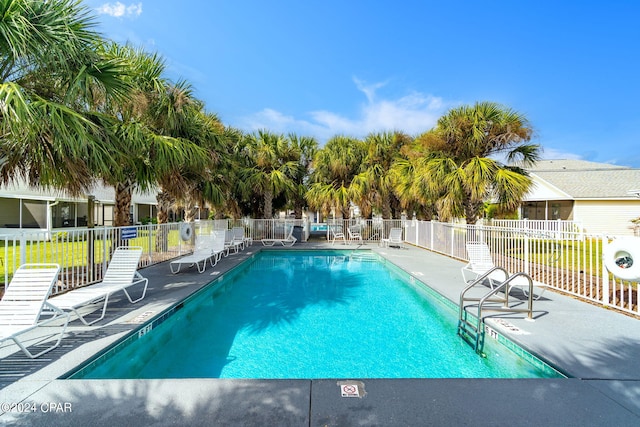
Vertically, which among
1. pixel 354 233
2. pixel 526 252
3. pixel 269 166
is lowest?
pixel 354 233

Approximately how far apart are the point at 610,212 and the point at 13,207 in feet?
119

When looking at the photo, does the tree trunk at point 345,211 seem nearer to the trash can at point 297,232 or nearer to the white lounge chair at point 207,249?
the trash can at point 297,232

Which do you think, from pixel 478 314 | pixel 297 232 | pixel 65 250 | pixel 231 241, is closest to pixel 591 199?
pixel 297 232

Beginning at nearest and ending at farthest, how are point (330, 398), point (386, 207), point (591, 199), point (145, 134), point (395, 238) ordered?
point (330, 398)
point (145, 134)
point (395, 238)
point (386, 207)
point (591, 199)

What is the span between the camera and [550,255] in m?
8.45

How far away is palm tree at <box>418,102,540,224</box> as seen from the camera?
34.3ft

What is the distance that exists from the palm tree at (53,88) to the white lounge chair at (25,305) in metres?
1.99

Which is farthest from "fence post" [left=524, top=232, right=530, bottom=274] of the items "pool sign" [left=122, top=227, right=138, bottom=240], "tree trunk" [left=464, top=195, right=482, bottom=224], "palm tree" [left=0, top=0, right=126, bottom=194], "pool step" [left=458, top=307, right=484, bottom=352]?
"pool sign" [left=122, top=227, right=138, bottom=240]

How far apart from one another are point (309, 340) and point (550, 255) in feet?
25.9

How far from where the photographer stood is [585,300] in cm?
550

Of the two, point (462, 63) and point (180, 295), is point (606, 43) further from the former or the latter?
point (180, 295)

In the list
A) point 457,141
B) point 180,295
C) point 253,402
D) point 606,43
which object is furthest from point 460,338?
point 606,43

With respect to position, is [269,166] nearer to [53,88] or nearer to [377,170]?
[377,170]

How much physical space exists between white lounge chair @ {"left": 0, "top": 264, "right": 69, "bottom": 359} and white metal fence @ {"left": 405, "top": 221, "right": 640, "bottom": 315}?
7.93 meters
